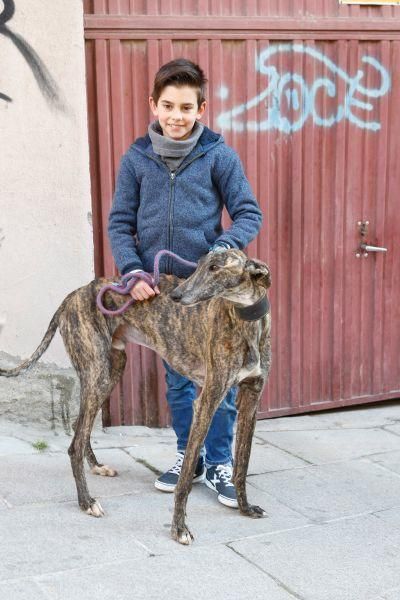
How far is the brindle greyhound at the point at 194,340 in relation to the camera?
11.9 ft

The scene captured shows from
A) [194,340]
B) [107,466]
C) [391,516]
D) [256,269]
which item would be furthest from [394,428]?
[256,269]

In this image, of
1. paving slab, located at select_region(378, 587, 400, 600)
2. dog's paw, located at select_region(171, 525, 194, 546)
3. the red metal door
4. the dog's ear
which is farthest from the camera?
the red metal door

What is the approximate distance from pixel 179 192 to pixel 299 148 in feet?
6.48

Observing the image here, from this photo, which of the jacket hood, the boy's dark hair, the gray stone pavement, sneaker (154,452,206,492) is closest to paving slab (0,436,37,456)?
the gray stone pavement

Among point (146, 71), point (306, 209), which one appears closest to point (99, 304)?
point (146, 71)

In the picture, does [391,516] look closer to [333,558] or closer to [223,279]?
[333,558]

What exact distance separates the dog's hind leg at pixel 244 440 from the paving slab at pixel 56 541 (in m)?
0.62

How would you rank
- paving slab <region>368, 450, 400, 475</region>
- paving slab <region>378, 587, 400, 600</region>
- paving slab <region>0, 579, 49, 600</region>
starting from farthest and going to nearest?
paving slab <region>368, 450, 400, 475</region> → paving slab <region>378, 587, 400, 600</region> → paving slab <region>0, 579, 49, 600</region>

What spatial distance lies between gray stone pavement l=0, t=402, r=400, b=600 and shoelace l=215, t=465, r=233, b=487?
13 cm

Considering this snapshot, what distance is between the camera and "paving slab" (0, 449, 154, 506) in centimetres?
425

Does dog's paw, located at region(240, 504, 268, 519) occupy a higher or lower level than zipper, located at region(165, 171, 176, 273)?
lower

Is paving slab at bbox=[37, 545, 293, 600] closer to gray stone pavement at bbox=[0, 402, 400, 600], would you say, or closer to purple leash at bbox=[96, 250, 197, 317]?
gray stone pavement at bbox=[0, 402, 400, 600]

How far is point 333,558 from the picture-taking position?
12.2 ft

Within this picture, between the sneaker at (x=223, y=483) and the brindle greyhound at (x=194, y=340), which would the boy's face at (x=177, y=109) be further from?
the sneaker at (x=223, y=483)
